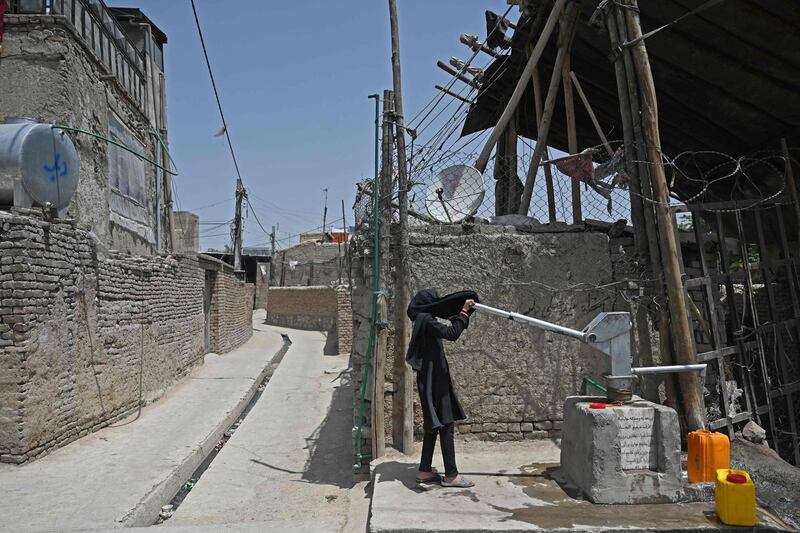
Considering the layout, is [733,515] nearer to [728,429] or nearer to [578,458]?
[578,458]

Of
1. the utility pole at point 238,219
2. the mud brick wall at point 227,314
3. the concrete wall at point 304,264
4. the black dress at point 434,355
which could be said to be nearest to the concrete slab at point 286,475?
the black dress at point 434,355

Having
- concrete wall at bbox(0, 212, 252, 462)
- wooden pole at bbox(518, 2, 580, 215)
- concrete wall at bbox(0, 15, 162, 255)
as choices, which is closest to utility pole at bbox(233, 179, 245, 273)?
concrete wall at bbox(0, 15, 162, 255)

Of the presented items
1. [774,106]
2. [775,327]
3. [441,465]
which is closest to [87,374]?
[441,465]

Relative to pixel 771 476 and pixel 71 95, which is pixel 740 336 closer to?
pixel 771 476

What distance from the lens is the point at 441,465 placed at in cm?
457

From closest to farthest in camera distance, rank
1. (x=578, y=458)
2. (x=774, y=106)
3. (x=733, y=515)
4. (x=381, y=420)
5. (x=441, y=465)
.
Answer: (x=733, y=515)
(x=578, y=458)
(x=441, y=465)
(x=381, y=420)
(x=774, y=106)

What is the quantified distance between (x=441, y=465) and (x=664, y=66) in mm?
4900

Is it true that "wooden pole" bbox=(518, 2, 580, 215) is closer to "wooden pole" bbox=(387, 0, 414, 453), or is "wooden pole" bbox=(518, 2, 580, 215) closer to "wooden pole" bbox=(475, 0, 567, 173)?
"wooden pole" bbox=(475, 0, 567, 173)

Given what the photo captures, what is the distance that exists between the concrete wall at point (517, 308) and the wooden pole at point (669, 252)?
1.62 ft

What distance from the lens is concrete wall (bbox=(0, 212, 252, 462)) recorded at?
18.0 feet

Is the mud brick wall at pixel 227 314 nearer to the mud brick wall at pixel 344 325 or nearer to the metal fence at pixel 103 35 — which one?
the mud brick wall at pixel 344 325

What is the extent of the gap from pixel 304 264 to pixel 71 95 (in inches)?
1055

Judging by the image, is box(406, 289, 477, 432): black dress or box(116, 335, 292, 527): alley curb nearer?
box(406, 289, 477, 432): black dress

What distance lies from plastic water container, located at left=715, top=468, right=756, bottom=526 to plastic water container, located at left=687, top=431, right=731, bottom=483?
373 millimetres
